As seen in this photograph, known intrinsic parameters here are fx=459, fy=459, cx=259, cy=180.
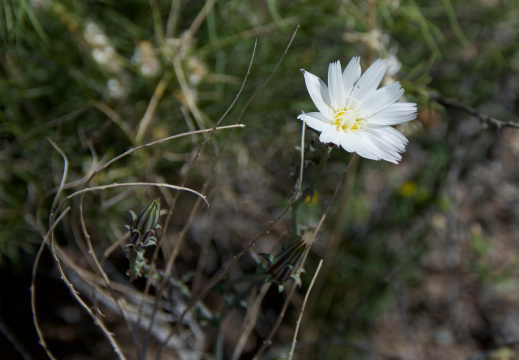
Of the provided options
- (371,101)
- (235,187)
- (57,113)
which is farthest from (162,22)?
(371,101)

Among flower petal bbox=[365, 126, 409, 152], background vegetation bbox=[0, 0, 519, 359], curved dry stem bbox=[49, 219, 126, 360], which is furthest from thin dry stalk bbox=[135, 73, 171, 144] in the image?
flower petal bbox=[365, 126, 409, 152]

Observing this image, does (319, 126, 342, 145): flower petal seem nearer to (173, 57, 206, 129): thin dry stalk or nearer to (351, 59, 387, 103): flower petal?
(351, 59, 387, 103): flower petal

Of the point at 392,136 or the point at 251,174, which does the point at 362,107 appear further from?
the point at 251,174

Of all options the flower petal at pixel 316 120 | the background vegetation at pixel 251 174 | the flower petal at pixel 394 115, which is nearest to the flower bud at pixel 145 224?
the flower petal at pixel 316 120

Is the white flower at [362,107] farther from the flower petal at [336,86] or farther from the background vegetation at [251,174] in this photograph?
the background vegetation at [251,174]

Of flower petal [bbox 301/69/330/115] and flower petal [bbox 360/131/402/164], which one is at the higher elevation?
flower petal [bbox 301/69/330/115]

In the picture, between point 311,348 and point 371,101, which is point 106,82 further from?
point 311,348
